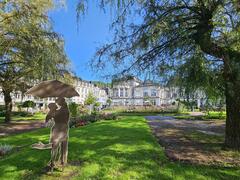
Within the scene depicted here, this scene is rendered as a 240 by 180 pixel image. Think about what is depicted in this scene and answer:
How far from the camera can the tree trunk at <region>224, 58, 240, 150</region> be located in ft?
18.5

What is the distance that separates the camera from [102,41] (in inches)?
237

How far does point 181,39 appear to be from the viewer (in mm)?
6203

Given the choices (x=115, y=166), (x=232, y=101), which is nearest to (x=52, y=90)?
(x=115, y=166)

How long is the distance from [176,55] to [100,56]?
225cm

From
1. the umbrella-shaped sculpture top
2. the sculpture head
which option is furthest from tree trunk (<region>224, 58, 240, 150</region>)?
the sculpture head

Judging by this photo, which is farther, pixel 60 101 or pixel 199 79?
pixel 199 79

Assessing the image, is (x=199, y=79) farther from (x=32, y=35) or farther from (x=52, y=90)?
(x=32, y=35)

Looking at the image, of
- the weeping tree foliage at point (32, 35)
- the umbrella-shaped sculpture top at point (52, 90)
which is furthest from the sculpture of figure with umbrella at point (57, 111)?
the weeping tree foliage at point (32, 35)

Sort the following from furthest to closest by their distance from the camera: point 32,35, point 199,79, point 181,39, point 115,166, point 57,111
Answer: point 32,35 → point 181,39 → point 199,79 → point 115,166 → point 57,111

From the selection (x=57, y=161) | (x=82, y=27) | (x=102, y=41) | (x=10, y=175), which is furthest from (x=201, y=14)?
(x=10, y=175)

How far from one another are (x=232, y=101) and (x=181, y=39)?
2253mm

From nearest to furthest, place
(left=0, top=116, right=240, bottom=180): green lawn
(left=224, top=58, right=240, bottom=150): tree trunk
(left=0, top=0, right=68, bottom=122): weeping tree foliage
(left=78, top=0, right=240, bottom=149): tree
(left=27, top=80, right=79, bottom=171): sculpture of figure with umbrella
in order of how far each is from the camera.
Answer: (left=0, top=116, right=240, bottom=180): green lawn < (left=27, top=80, right=79, bottom=171): sculpture of figure with umbrella < (left=78, top=0, right=240, bottom=149): tree < (left=224, top=58, right=240, bottom=150): tree trunk < (left=0, top=0, right=68, bottom=122): weeping tree foliage

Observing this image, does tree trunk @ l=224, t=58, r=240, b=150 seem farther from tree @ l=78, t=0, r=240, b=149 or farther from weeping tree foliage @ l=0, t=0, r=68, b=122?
weeping tree foliage @ l=0, t=0, r=68, b=122

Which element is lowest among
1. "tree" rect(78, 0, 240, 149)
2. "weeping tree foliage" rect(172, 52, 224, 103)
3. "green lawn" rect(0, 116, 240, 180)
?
"green lawn" rect(0, 116, 240, 180)
